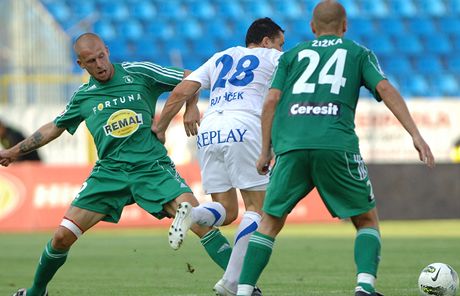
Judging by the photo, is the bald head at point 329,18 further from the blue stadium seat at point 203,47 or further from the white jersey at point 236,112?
the blue stadium seat at point 203,47

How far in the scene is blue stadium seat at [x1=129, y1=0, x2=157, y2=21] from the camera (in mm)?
27391

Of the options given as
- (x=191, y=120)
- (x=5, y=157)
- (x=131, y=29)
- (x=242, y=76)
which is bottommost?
(x=5, y=157)

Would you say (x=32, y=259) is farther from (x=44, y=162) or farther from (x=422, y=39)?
(x=422, y=39)

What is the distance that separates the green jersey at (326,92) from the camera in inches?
241

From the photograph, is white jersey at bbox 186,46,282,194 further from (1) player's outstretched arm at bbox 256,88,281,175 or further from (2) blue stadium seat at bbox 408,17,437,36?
(2) blue stadium seat at bbox 408,17,437,36

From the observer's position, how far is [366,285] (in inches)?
236

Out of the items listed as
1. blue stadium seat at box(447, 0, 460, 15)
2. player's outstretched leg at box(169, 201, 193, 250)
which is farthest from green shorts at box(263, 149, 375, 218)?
blue stadium seat at box(447, 0, 460, 15)

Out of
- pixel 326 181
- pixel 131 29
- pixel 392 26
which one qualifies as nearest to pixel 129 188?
pixel 326 181

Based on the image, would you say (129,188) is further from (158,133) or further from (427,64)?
(427,64)

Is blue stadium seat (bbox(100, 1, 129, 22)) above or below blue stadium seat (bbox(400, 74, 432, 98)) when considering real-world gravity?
above

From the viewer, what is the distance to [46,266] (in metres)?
7.46

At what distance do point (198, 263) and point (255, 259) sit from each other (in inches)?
220

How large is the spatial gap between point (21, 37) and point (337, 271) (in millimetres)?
13720

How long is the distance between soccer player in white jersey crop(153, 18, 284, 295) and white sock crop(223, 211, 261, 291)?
2cm
